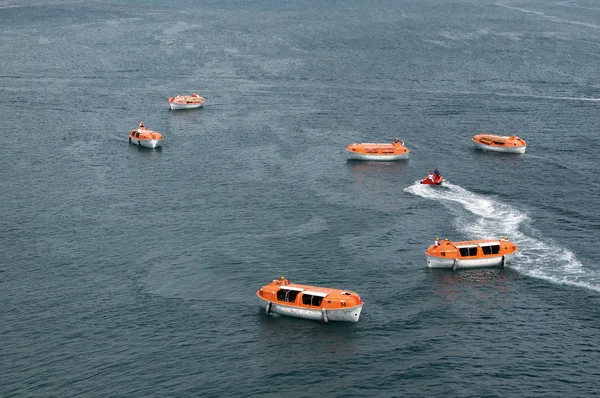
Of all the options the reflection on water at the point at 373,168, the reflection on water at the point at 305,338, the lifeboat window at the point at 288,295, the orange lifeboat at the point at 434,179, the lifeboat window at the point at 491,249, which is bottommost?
the reflection on water at the point at 305,338

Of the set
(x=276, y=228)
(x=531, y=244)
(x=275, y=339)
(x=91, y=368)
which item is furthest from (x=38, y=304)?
(x=531, y=244)

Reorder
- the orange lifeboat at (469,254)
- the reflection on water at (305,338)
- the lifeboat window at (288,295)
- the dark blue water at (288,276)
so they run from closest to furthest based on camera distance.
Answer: the dark blue water at (288,276)
the reflection on water at (305,338)
the lifeboat window at (288,295)
the orange lifeboat at (469,254)

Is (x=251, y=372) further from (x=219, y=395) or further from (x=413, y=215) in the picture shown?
(x=413, y=215)

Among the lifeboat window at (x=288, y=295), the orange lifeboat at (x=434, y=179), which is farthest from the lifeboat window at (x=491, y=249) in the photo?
the orange lifeboat at (x=434, y=179)

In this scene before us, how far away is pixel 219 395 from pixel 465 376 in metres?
31.7

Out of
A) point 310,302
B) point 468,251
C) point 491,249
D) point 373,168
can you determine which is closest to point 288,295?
point 310,302

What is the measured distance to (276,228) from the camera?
152 m

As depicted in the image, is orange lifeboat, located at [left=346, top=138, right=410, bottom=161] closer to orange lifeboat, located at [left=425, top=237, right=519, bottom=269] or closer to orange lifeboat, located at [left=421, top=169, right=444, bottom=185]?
orange lifeboat, located at [left=421, top=169, right=444, bottom=185]

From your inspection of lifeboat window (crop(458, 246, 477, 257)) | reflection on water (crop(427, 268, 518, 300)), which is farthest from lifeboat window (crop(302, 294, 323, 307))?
lifeboat window (crop(458, 246, 477, 257))

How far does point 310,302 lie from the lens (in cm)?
11675

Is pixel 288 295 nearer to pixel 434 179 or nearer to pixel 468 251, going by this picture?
pixel 468 251

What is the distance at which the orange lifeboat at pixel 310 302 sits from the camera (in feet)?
375

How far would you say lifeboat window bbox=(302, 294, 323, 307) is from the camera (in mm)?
116188

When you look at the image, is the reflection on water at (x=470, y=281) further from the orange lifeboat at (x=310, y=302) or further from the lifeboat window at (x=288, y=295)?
the lifeboat window at (x=288, y=295)
